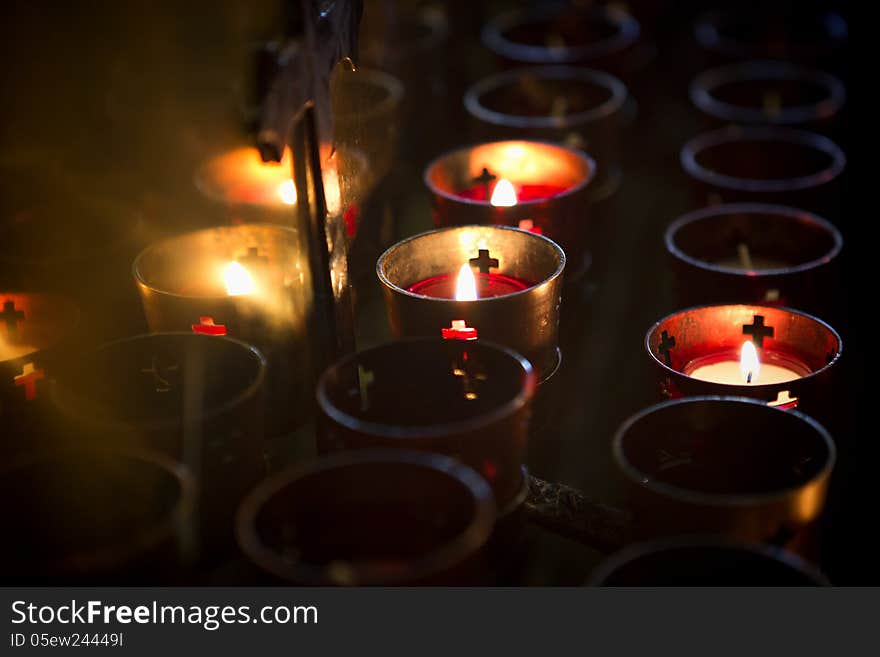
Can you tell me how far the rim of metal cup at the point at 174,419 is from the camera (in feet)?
3.70

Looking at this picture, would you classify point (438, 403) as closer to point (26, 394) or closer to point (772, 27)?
point (26, 394)

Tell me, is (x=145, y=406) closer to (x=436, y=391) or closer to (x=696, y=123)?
(x=436, y=391)

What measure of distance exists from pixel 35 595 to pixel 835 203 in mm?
1586

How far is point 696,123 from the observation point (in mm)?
3010

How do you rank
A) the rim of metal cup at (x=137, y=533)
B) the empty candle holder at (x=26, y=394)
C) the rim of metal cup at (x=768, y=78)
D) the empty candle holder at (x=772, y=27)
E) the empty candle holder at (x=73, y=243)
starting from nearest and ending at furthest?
the rim of metal cup at (x=137, y=533)
the empty candle holder at (x=26, y=394)
the empty candle holder at (x=73, y=243)
the rim of metal cup at (x=768, y=78)
the empty candle holder at (x=772, y=27)

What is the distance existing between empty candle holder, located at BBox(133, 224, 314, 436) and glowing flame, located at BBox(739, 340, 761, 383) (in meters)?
0.58

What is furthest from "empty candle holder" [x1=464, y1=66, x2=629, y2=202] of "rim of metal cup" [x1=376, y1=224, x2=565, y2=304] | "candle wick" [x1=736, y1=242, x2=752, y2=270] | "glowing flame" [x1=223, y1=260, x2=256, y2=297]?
"glowing flame" [x1=223, y1=260, x2=256, y2=297]

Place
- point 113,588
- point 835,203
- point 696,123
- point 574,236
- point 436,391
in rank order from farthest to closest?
point 696,123, point 835,203, point 574,236, point 436,391, point 113,588

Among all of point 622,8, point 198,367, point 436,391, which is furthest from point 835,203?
point 622,8

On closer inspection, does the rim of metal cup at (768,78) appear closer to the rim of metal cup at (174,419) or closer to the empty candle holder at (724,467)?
the empty candle holder at (724,467)

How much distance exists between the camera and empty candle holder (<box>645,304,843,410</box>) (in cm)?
152

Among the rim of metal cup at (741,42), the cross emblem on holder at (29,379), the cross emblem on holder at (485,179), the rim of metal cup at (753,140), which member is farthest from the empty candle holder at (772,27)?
the cross emblem on holder at (29,379)

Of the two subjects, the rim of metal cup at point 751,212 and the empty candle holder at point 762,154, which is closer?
the rim of metal cup at point 751,212

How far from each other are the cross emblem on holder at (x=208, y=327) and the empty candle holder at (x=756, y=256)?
0.73m
